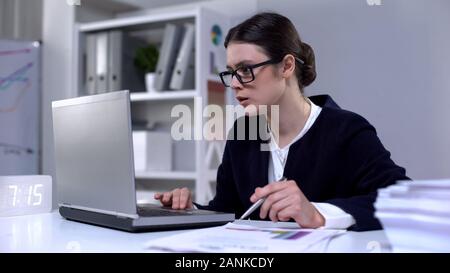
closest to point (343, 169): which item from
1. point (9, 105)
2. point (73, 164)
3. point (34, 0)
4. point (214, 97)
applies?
point (73, 164)

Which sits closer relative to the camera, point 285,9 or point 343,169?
point 343,169

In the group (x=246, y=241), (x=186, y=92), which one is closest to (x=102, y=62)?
(x=186, y=92)

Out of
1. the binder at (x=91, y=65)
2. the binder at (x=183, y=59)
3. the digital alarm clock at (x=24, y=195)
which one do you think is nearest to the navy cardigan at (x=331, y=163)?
the digital alarm clock at (x=24, y=195)

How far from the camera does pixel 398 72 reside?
2.24 meters

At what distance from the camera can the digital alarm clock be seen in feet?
3.91

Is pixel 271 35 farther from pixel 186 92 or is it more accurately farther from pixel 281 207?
pixel 186 92

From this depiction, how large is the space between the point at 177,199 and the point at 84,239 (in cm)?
37

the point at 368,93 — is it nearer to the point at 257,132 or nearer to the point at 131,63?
the point at 257,132

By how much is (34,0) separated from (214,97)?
135 cm

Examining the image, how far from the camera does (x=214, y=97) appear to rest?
105 inches

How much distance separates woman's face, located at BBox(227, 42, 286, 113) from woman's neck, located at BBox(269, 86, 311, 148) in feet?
0.23

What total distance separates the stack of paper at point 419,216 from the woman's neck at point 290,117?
2.49 ft

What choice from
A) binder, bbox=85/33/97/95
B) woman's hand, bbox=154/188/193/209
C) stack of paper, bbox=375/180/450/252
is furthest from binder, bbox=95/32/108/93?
stack of paper, bbox=375/180/450/252
